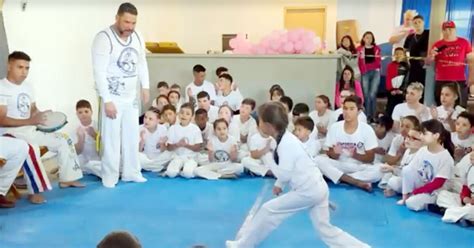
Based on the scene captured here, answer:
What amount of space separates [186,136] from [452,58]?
3.48 meters

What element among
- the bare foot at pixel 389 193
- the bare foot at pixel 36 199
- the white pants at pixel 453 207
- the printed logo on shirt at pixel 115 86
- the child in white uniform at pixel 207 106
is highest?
the printed logo on shirt at pixel 115 86

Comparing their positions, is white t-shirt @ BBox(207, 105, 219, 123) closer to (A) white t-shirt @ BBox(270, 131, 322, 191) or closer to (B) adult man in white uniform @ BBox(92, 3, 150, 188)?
(B) adult man in white uniform @ BBox(92, 3, 150, 188)

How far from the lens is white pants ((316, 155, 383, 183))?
5.16m

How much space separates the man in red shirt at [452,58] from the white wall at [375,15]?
409cm

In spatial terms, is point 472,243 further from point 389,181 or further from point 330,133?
point 330,133

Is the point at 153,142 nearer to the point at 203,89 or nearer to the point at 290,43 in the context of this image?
the point at 203,89

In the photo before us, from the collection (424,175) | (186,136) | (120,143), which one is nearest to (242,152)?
(186,136)

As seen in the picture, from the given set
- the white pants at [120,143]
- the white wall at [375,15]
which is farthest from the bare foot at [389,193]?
the white wall at [375,15]

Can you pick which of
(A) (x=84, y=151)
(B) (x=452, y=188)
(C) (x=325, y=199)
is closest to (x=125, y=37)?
(A) (x=84, y=151)

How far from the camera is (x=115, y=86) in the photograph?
5078 millimetres

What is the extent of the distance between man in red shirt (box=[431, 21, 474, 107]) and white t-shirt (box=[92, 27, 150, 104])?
148 inches

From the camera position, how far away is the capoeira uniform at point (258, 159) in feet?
18.3

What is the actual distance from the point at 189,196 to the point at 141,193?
0.48 meters

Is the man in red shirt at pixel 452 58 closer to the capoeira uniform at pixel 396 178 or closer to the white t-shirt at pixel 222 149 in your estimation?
the capoeira uniform at pixel 396 178
